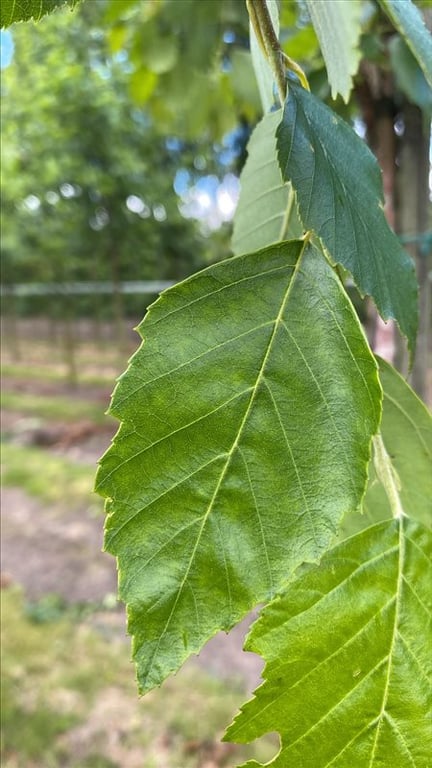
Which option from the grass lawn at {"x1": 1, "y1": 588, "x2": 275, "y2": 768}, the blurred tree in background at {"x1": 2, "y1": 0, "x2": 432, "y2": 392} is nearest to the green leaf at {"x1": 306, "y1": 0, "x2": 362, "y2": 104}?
the blurred tree in background at {"x1": 2, "y1": 0, "x2": 432, "y2": 392}

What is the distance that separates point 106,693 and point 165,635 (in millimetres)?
1820

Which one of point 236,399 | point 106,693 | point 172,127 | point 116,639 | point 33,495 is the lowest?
point 236,399

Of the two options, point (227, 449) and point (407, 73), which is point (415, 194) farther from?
point (227, 449)

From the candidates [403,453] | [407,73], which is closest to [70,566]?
[407,73]

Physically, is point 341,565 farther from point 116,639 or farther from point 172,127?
point 116,639

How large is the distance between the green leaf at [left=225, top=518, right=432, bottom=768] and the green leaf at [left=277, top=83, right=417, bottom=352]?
0.40 ft

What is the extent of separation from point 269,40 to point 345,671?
0.27 metres

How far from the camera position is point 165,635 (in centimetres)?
25

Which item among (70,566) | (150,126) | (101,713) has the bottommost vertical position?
(101,713)

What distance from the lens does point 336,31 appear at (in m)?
0.30

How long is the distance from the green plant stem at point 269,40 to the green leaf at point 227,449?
0.08 meters

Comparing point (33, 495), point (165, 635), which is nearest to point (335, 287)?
point (165, 635)

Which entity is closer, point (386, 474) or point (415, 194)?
point (386, 474)

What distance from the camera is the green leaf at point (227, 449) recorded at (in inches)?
10.2
